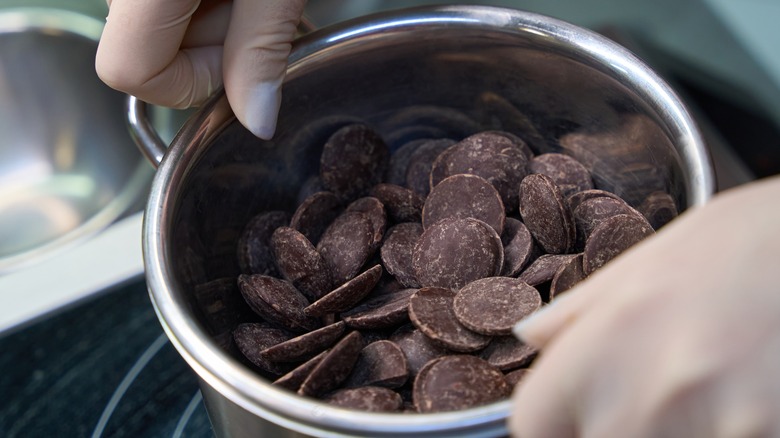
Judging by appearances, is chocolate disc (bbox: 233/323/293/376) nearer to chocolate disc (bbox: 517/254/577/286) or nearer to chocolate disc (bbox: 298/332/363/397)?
chocolate disc (bbox: 298/332/363/397)

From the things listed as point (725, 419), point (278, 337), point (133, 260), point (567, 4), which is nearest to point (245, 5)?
point (278, 337)

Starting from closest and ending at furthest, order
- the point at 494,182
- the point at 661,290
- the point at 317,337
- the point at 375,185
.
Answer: the point at 661,290 → the point at 317,337 → the point at 494,182 → the point at 375,185

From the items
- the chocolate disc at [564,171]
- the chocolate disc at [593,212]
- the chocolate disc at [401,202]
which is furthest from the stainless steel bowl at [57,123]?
the chocolate disc at [593,212]

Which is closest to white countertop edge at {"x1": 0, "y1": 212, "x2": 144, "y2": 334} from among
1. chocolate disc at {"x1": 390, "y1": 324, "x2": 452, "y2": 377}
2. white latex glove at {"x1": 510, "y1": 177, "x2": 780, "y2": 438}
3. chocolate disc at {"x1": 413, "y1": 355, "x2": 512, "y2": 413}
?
chocolate disc at {"x1": 390, "y1": 324, "x2": 452, "y2": 377}

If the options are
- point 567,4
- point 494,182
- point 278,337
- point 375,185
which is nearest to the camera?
point 278,337

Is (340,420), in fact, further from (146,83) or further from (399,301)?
(146,83)

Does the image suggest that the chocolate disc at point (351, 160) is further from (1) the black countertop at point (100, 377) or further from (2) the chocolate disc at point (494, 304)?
(1) the black countertop at point (100, 377)
